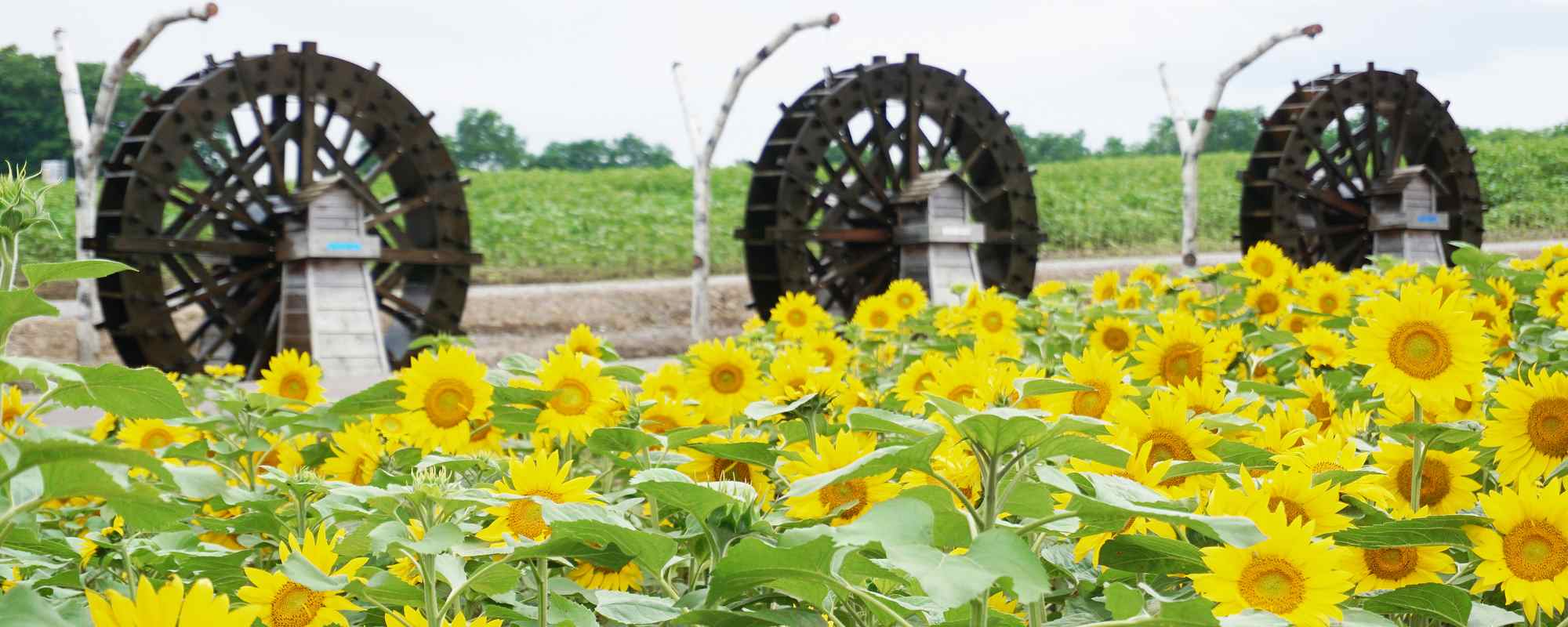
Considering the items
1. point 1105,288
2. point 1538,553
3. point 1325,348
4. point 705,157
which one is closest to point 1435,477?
point 1538,553

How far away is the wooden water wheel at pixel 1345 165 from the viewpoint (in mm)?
14180

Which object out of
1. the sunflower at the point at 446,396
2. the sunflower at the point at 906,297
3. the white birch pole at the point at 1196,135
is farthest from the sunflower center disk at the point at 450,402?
the white birch pole at the point at 1196,135

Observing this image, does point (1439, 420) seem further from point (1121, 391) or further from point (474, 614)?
point (474, 614)

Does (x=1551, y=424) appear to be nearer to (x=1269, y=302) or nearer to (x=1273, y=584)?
(x=1273, y=584)

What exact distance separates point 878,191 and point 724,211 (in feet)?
39.3

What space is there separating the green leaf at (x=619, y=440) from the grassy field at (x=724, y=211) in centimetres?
1799

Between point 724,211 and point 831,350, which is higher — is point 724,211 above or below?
above

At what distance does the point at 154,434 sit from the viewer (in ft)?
7.71

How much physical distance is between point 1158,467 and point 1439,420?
0.65 meters

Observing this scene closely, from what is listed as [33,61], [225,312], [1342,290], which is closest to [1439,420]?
[1342,290]

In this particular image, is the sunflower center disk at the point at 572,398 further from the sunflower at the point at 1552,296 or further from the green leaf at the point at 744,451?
the sunflower at the point at 1552,296

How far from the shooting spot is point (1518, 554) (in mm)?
1171

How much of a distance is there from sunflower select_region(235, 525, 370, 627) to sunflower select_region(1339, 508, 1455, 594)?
808 mm

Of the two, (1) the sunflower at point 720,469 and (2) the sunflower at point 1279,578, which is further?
(1) the sunflower at point 720,469
